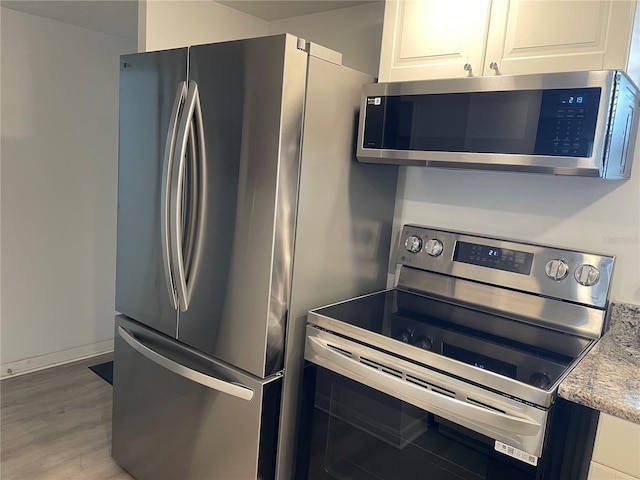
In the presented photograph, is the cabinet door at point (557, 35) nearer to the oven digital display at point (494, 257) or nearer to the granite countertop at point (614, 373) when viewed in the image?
the oven digital display at point (494, 257)

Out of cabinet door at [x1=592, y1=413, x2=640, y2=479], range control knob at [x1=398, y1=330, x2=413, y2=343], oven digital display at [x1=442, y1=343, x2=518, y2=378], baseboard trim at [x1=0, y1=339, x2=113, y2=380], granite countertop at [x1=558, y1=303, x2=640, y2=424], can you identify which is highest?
granite countertop at [x1=558, y1=303, x2=640, y2=424]

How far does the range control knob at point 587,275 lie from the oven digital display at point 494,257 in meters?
0.15

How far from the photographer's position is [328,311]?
1.67 m

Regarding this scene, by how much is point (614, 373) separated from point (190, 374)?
4.22 ft

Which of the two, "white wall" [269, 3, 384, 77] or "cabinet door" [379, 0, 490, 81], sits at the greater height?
"white wall" [269, 3, 384, 77]

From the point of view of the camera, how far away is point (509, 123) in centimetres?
141

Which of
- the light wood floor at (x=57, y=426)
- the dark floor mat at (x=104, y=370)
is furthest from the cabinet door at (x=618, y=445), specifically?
the dark floor mat at (x=104, y=370)

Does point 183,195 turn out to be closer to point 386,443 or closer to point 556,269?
point 386,443

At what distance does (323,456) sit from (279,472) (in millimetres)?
171

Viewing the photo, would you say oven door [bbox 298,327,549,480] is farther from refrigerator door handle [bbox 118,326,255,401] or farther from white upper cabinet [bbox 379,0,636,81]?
white upper cabinet [bbox 379,0,636,81]

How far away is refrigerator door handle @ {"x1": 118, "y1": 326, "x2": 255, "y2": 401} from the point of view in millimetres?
1638

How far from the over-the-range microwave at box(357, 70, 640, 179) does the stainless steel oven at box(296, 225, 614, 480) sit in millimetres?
426

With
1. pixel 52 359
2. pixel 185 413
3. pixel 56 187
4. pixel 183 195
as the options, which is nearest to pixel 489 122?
pixel 183 195

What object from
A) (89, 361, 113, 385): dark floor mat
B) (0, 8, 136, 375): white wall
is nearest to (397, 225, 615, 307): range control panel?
(89, 361, 113, 385): dark floor mat
